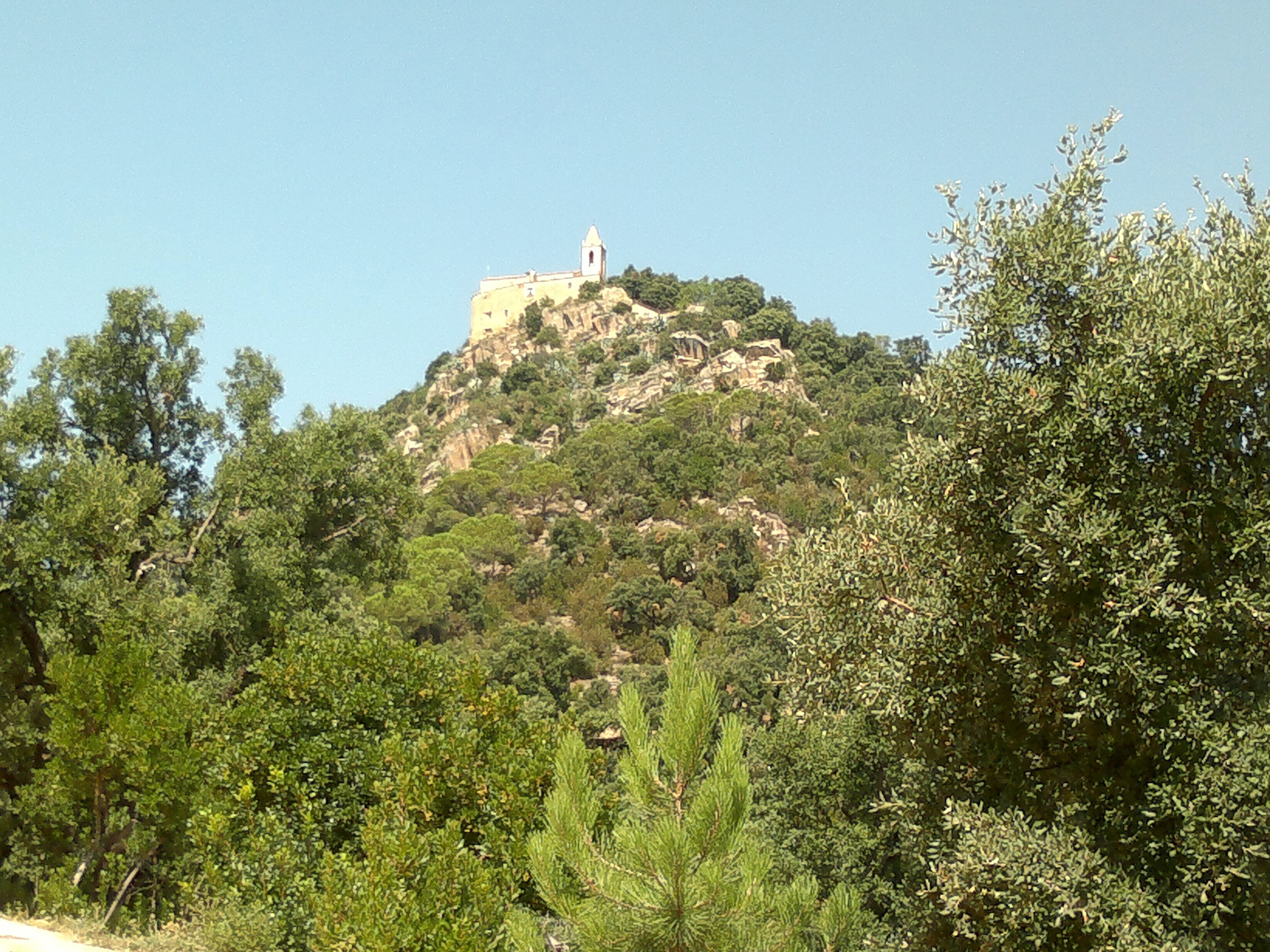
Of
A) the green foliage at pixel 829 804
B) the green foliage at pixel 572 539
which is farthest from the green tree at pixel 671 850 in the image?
the green foliage at pixel 572 539

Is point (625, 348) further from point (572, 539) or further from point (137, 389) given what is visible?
point (137, 389)

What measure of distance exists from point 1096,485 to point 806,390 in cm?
7996

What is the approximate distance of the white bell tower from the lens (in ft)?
370

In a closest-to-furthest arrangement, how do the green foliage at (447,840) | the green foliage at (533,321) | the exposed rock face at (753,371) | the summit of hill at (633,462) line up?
the green foliage at (447,840)
the summit of hill at (633,462)
the exposed rock face at (753,371)
the green foliage at (533,321)

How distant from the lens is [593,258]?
114 metres

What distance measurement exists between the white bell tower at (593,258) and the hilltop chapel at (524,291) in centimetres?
4

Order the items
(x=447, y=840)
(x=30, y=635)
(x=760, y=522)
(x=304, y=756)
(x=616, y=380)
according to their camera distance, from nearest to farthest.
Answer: (x=447, y=840) → (x=304, y=756) → (x=30, y=635) → (x=760, y=522) → (x=616, y=380)

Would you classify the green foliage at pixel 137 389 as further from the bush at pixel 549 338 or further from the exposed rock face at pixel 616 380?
the bush at pixel 549 338

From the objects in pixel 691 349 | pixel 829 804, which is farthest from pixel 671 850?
pixel 691 349

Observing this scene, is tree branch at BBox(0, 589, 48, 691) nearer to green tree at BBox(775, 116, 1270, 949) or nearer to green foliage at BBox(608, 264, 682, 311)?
green tree at BBox(775, 116, 1270, 949)

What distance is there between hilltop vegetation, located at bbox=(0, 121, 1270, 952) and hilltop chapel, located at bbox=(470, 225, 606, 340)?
96973 millimetres

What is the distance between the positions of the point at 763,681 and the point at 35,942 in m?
5.56

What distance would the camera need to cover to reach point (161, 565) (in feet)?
47.5

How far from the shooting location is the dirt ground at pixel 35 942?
7.18m
